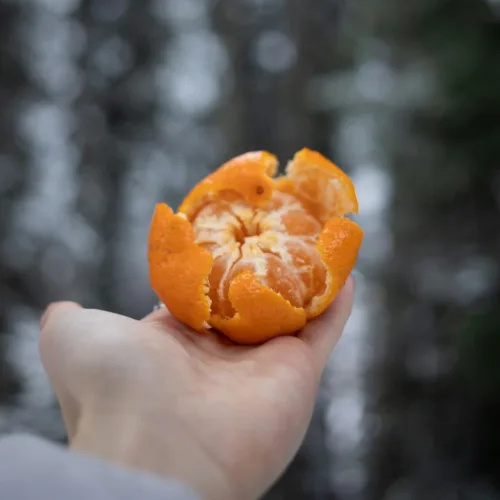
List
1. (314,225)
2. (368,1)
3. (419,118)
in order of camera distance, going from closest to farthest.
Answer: (314,225) < (419,118) < (368,1)

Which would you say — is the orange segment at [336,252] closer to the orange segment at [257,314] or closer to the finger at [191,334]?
the orange segment at [257,314]

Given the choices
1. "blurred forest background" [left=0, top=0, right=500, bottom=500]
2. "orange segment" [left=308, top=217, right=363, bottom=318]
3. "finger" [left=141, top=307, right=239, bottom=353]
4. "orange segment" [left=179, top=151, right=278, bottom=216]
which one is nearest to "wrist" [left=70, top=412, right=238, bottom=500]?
"finger" [left=141, top=307, right=239, bottom=353]

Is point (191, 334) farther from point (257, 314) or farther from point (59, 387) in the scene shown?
point (59, 387)

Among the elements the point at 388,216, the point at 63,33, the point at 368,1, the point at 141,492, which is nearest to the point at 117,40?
the point at 63,33

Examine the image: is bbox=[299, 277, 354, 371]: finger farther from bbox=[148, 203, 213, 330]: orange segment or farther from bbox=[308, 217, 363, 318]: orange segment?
bbox=[148, 203, 213, 330]: orange segment

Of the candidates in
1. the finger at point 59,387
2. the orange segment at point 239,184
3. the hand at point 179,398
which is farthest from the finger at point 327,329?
the finger at point 59,387

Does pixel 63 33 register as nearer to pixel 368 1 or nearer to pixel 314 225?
pixel 368 1
